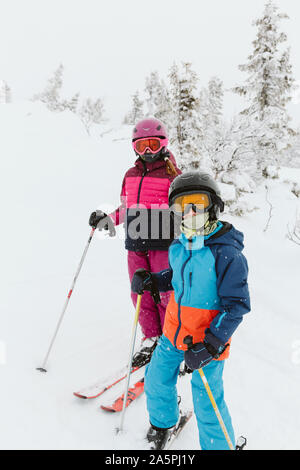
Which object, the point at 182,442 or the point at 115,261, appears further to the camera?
the point at 115,261

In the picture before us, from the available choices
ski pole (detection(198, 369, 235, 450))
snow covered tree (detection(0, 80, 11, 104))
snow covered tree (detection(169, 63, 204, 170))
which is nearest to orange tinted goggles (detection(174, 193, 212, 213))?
ski pole (detection(198, 369, 235, 450))

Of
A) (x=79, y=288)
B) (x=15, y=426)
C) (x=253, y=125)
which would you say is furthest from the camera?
(x=253, y=125)

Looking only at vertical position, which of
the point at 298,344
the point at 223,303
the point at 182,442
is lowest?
the point at 182,442

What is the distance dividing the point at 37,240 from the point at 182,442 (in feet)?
18.4

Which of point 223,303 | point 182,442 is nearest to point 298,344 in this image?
point 182,442

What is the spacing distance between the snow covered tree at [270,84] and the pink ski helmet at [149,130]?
12.1 metres

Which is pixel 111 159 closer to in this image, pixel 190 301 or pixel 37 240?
pixel 37 240

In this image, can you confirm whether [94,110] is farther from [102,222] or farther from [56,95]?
[102,222]

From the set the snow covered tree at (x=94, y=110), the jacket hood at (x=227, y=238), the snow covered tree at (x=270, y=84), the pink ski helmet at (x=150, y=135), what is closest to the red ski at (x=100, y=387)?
the jacket hood at (x=227, y=238)

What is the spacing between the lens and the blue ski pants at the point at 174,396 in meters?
2.03

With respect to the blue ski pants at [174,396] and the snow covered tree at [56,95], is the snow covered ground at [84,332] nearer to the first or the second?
the blue ski pants at [174,396]

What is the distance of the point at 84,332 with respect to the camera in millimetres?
4219

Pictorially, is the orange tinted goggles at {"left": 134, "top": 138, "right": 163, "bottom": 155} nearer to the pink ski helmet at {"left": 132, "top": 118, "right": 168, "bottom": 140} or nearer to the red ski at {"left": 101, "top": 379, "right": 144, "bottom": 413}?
the pink ski helmet at {"left": 132, "top": 118, "right": 168, "bottom": 140}
